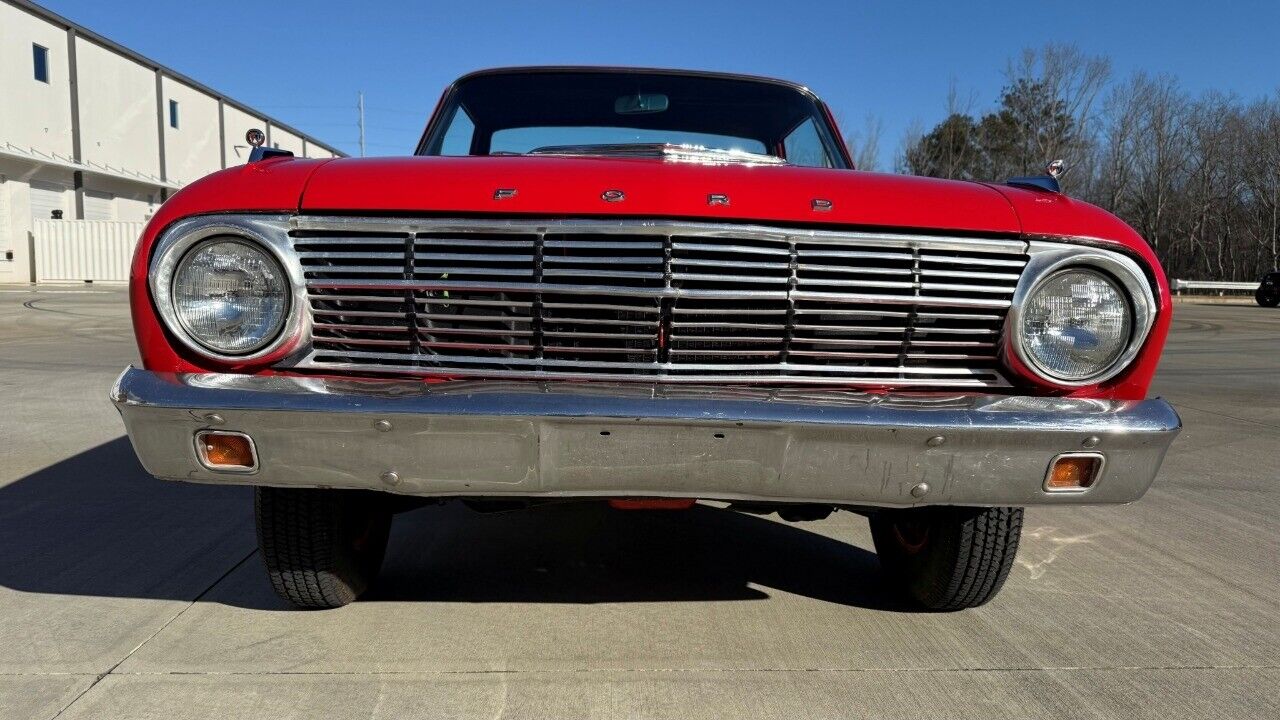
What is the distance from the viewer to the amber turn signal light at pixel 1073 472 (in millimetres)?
1993

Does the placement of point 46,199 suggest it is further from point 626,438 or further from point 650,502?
point 626,438

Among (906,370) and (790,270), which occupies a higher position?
(790,270)

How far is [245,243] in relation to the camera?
2.05m

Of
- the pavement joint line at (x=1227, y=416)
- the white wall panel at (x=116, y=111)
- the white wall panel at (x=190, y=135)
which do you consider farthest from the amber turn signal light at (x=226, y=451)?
the white wall panel at (x=190, y=135)

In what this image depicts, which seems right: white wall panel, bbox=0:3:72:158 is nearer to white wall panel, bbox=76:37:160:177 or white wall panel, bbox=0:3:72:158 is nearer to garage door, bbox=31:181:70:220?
white wall panel, bbox=76:37:160:177

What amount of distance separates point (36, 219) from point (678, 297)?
1076 inches

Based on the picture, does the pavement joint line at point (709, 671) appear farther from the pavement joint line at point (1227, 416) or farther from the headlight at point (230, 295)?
the pavement joint line at point (1227, 416)

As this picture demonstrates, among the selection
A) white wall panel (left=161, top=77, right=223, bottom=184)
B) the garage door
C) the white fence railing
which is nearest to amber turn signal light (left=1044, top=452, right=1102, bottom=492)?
the white fence railing

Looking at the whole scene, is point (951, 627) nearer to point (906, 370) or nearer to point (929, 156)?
point (906, 370)

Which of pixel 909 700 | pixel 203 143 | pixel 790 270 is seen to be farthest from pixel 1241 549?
pixel 203 143

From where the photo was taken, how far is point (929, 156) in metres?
37.4

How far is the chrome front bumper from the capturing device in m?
1.89

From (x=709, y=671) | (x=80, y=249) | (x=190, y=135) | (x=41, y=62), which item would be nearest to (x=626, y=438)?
(x=709, y=671)

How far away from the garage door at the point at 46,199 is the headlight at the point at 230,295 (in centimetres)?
2666
